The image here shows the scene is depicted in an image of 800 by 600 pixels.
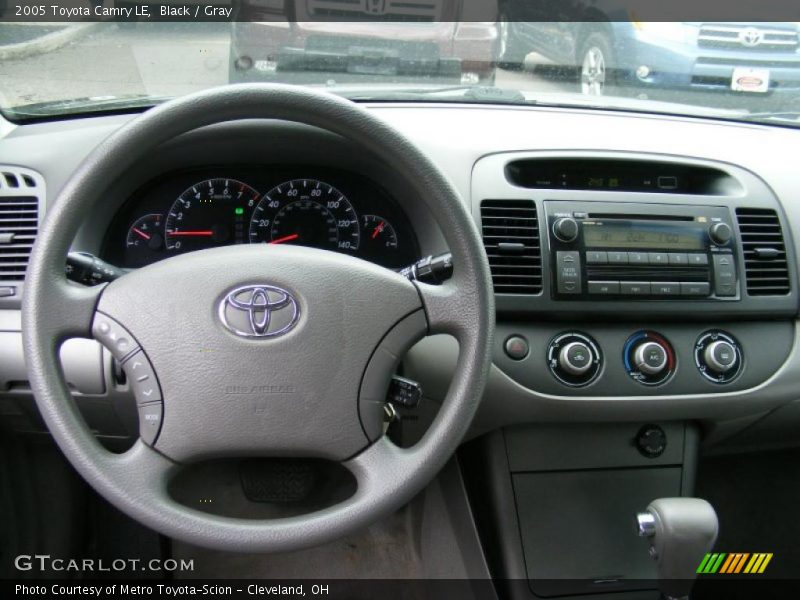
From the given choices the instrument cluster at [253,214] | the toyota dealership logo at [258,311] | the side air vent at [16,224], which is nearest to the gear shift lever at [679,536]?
the instrument cluster at [253,214]

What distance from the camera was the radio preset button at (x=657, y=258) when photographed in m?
1.66

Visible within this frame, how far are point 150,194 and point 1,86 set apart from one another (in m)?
0.54

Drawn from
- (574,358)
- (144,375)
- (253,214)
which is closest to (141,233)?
(253,214)

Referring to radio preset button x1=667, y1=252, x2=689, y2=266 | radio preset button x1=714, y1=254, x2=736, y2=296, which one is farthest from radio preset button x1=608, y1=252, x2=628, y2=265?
radio preset button x1=714, y1=254, x2=736, y2=296

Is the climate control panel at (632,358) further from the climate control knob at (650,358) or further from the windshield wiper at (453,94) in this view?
the windshield wiper at (453,94)

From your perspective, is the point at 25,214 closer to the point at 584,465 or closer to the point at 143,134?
the point at 143,134

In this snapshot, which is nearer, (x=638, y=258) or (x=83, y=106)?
(x=638, y=258)

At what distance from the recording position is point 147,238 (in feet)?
5.27

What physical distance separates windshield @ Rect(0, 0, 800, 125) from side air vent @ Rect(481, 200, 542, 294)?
0.42 meters

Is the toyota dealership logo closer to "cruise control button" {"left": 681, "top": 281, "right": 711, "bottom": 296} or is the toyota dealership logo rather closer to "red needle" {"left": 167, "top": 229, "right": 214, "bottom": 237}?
"red needle" {"left": 167, "top": 229, "right": 214, "bottom": 237}

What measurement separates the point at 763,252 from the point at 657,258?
28cm

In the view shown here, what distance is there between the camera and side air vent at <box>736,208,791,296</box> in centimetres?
174

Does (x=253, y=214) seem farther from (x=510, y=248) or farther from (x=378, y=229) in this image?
(x=510, y=248)

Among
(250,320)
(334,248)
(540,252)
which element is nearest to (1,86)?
(334,248)
